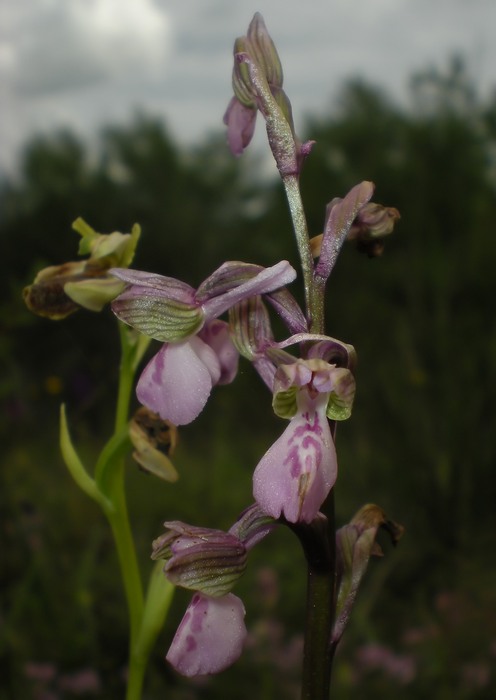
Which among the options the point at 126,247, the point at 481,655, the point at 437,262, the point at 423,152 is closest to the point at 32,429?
the point at 437,262

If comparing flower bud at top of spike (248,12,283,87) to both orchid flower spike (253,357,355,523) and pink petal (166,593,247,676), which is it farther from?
pink petal (166,593,247,676)

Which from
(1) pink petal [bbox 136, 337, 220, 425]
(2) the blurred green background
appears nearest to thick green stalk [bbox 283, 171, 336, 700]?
(1) pink petal [bbox 136, 337, 220, 425]

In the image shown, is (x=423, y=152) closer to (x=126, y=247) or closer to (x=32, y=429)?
(x=32, y=429)

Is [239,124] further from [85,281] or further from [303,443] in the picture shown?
[303,443]

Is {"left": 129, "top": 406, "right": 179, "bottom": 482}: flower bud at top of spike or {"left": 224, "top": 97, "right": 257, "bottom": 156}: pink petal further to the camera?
{"left": 129, "top": 406, "right": 179, "bottom": 482}: flower bud at top of spike

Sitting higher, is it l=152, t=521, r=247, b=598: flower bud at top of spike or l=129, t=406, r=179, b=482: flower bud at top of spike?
l=129, t=406, r=179, b=482: flower bud at top of spike

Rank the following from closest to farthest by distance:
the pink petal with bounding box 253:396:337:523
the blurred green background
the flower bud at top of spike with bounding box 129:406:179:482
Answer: the pink petal with bounding box 253:396:337:523 < the flower bud at top of spike with bounding box 129:406:179:482 < the blurred green background

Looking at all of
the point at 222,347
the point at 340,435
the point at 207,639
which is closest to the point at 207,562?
the point at 207,639

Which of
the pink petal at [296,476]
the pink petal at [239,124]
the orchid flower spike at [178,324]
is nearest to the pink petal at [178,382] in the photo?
the orchid flower spike at [178,324]
